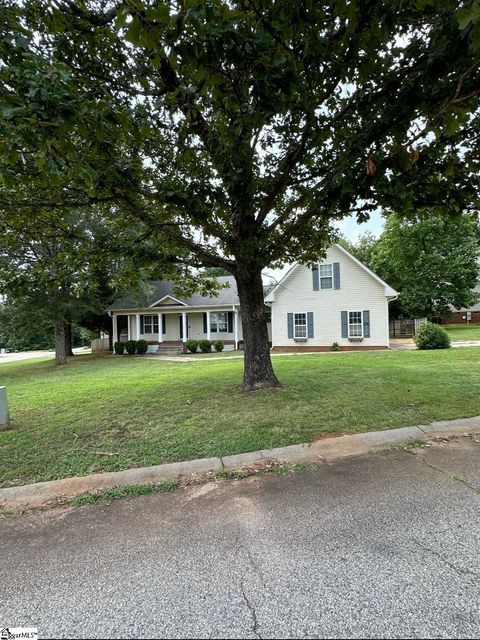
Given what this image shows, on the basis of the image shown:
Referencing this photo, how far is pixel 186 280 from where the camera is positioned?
9680 mm

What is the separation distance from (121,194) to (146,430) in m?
3.63

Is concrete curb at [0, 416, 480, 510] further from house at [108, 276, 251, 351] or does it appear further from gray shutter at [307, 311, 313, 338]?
house at [108, 276, 251, 351]

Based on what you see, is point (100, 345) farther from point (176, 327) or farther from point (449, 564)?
point (449, 564)

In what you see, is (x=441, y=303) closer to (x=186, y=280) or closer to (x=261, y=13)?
(x=186, y=280)

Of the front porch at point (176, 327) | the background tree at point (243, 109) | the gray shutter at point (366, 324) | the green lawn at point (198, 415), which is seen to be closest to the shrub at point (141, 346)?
the front porch at point (176, 327)

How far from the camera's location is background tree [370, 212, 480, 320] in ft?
82.4

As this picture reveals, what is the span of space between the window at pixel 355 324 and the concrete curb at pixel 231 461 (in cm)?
1348

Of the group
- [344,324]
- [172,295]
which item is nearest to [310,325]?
[344,324]

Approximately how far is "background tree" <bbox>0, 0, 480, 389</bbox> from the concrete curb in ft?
9.67

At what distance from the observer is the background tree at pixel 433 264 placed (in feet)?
82.4

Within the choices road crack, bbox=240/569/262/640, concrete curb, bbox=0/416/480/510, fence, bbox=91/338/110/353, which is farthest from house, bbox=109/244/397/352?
road crack, bbox=240/569/262/640

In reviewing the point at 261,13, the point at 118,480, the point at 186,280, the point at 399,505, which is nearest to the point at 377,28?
the point at 261,13

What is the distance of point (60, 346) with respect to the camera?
17234mm

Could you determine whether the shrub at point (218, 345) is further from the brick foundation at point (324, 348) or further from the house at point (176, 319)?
the brick foundation at point (324, 348)
